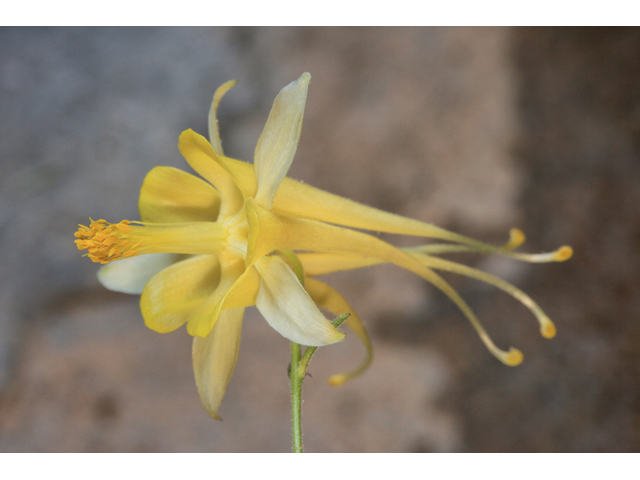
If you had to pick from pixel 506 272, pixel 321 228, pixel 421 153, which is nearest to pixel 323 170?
pixel 421 153

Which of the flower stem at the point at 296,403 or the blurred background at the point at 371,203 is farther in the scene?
the blurred background at the point at 371,203

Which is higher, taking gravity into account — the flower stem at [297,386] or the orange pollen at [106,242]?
the orange pollen at [106,242]

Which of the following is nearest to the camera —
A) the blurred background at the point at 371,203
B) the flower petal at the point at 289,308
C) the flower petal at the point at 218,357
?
the flower petal at the point at 289,308

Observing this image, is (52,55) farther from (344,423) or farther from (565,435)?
(565,435)

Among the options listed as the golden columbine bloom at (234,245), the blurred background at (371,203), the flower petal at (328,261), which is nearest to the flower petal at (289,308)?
the golden columbine bloom at (234,245)

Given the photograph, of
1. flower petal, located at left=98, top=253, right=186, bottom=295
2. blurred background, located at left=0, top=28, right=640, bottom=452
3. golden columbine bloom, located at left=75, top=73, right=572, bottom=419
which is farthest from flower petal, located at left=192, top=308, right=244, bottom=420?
blurred background, located at left=0, top=28, right=640, bottom=452

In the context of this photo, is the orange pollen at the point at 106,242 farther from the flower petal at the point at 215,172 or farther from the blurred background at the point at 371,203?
the blurred background at the point at 371,203
